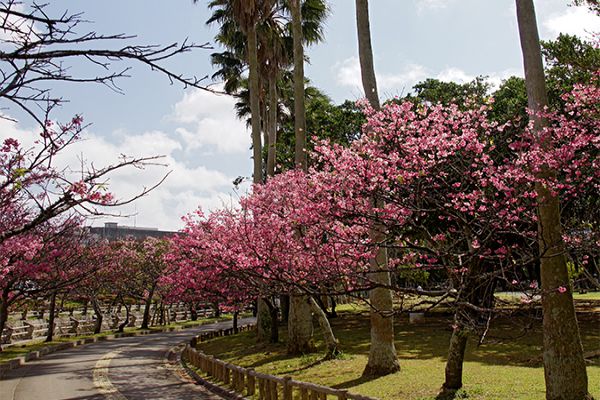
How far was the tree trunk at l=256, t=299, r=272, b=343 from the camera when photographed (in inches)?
920

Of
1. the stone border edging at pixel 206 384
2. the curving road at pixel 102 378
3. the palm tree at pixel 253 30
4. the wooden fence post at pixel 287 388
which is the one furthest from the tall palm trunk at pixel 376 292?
the palm tree at pixel 253 30

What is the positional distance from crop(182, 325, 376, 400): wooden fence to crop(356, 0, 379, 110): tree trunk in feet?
24.2

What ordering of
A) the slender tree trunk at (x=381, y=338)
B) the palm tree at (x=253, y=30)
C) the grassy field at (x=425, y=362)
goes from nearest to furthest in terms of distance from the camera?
the grassy field at (x=425, y=362), the slender tree trunk at (x=381, y=338), the palm tree at (x=253, y=30)

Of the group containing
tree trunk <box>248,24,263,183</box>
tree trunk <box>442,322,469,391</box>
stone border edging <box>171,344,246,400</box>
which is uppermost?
tree trunk <box>248,24,263,183</box>

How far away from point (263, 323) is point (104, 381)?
8365mm

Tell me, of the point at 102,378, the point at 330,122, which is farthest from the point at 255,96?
the point at 102,378

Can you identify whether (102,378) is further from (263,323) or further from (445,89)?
(445,89)

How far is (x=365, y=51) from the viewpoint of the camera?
1480 centimetres

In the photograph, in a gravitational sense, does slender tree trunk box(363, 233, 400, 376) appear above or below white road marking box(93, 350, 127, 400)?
above

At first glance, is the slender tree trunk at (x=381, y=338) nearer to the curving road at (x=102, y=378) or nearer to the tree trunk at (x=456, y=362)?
the tree trunk at (x=456, y=362)

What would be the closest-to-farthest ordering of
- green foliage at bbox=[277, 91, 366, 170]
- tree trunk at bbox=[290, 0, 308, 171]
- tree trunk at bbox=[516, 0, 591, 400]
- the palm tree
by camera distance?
1. tree trunk at bbox=[516, 0, 591, 400]
2. tree trunk at bbox=[290, 0, 308, 171]
3. the palm tree
4. green foliage at bbox=[277, 91, 366, 170]

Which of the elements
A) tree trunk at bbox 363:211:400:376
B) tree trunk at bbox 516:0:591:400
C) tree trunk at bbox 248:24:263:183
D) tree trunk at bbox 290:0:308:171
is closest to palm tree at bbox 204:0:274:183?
tree trunk at bbox 248:24:263:183

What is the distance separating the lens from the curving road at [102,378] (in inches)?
564

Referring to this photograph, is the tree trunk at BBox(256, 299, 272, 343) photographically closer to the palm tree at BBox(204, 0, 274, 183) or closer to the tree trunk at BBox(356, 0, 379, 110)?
the palm tree at BBox(204, 0, 274, 183)
